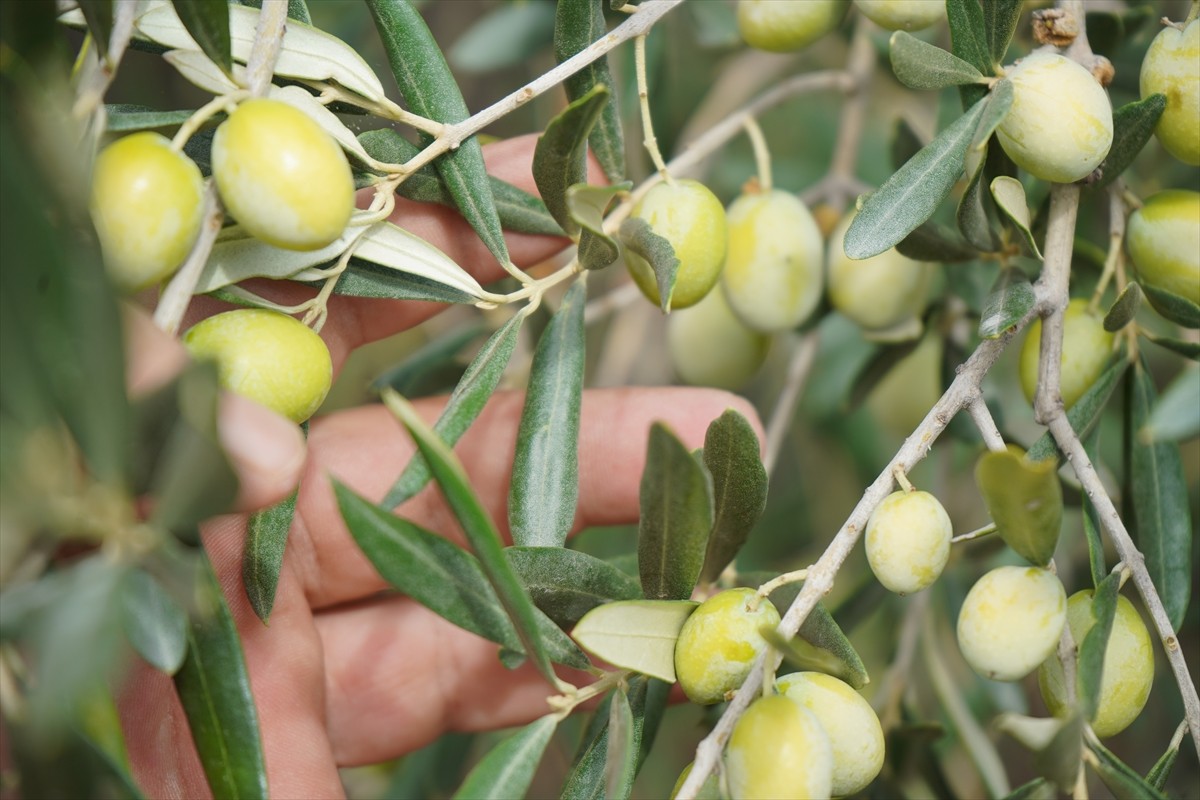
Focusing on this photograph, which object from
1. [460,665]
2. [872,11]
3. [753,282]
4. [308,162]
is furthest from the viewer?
[460,665]

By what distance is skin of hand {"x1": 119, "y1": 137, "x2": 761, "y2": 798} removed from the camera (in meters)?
0.89

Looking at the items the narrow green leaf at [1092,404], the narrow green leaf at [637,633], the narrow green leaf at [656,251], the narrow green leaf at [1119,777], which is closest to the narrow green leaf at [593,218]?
the narrow green leaf at [656,251]

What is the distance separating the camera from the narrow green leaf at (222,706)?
23.6 inches

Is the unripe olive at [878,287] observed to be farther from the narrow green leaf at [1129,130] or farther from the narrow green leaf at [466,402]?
the narrow green leaf at [466,402]

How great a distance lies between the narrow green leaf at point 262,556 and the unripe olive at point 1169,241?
692 millimetres

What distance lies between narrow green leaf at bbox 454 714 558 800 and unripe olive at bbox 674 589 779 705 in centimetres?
11

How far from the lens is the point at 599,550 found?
4.96 ft

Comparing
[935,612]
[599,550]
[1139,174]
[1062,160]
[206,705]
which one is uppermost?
[1062,160]

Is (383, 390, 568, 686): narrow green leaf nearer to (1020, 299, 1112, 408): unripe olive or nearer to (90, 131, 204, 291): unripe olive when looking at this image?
(90, 131, 204, 291): unripe olive

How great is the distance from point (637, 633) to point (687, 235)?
318mm

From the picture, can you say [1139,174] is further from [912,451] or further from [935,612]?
[912,451]

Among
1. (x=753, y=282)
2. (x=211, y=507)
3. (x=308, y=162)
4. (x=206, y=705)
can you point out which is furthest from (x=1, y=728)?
(x=753, y=282)

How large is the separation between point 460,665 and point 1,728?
679mm

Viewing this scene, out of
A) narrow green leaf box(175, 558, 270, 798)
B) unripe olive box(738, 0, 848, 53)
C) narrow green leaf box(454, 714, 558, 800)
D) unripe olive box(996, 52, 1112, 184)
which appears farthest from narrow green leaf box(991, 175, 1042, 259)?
narrow green leaf box(175, 558, 270, 798)
